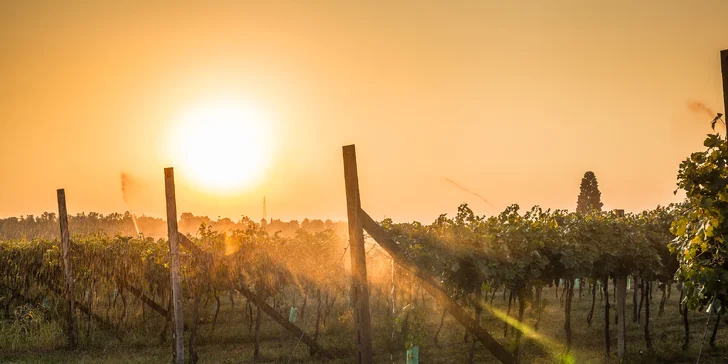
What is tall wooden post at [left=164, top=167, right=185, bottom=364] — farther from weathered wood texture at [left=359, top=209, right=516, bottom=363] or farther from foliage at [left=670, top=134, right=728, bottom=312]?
foliage at [left=670, top=134, right=728, bottom=312]

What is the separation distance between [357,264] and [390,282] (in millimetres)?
10424

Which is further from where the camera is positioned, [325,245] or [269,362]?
[325,245]

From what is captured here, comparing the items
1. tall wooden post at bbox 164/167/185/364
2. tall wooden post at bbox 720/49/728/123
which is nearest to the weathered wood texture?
tall wooden post at bbox 720/49/728/123

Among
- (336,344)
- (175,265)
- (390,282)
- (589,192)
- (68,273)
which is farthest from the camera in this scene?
(589,192)

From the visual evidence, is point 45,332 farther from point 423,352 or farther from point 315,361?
point 423,352

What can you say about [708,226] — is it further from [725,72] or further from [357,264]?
[357,264]

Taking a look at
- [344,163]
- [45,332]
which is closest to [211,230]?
[45,332]

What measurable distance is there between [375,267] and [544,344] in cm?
516

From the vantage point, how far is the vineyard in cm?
1025

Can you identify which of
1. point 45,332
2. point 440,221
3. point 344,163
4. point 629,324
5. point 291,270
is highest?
point 344,163

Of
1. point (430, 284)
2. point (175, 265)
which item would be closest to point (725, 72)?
point (430, 284)

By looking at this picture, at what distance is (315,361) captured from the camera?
14.9 meters

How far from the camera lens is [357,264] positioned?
8180mm

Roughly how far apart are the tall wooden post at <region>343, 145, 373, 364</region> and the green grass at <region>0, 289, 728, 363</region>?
4617 millimetres
